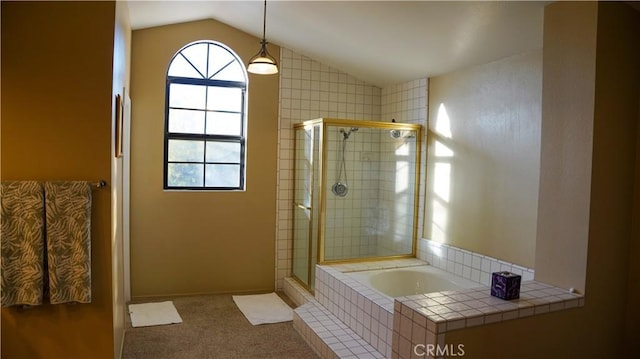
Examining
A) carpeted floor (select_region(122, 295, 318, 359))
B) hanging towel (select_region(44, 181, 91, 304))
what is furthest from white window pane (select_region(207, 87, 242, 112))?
hanging towel (select_region(44, 181, 91, 304))

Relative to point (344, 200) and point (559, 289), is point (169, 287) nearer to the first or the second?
point (344, 200)

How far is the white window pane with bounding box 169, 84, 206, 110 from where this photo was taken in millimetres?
4270

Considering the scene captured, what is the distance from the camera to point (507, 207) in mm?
3254

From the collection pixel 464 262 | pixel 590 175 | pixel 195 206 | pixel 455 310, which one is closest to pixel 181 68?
pixel 195 206

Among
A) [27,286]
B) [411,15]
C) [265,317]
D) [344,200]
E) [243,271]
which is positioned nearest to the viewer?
[27,286]

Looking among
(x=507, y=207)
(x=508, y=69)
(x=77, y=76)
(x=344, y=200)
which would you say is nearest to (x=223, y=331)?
(x=344, y=200)

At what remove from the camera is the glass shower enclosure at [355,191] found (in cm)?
403

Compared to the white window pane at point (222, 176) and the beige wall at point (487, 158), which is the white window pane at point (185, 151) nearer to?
the white window pane at point (222, 176)

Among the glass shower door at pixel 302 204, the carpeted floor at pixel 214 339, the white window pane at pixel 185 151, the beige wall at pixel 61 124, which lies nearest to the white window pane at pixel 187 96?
the white window pane at pixel 185 151

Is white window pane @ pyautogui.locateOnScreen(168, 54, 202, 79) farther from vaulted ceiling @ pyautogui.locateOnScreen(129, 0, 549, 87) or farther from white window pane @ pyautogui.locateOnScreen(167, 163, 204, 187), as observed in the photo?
white window pane @ pyautogui.locateOnScreen(167, 163, 204, 187)

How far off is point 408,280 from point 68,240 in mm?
2688

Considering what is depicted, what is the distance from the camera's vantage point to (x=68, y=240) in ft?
7.66

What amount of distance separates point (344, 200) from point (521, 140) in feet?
→ 5.50

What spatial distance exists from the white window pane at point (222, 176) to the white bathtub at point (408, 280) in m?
1.59
